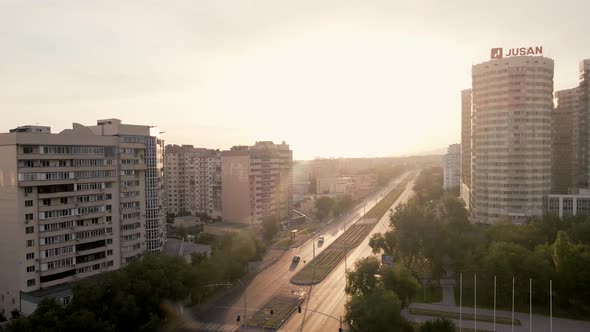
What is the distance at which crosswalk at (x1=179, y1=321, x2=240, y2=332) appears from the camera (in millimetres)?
35031

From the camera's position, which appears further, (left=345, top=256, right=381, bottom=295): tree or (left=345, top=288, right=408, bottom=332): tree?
(left=345, top=256, right=381, bottom=295): tree

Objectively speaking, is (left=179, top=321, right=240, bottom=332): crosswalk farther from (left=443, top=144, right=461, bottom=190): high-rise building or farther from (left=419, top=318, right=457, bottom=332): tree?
(left=443, top=144, right=461, bottom=190): high-rise building

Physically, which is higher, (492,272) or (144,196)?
(144,196)

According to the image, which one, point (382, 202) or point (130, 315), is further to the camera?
point (382, 202)

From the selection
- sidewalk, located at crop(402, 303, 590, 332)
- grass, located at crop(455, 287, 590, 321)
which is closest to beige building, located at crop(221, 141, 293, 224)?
grass, located at crop(455, 287, 590, 321)

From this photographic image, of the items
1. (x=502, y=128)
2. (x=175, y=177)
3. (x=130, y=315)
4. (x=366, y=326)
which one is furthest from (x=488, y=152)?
(x=175, y=177)

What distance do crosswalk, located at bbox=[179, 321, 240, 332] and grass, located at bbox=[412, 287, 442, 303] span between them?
56.7ft

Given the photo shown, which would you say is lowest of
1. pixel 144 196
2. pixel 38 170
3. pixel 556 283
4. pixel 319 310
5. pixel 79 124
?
pixel 319 310

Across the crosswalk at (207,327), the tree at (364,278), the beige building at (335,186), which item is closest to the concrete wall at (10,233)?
the crosswalk at (207,327)

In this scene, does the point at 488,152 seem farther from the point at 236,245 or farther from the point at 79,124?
the point at 79,124

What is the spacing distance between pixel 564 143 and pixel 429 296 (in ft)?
168

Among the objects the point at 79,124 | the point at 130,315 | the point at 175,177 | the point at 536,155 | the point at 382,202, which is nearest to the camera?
the point at 130,315

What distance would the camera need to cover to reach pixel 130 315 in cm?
3145

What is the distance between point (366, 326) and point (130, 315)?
53.6 ft
